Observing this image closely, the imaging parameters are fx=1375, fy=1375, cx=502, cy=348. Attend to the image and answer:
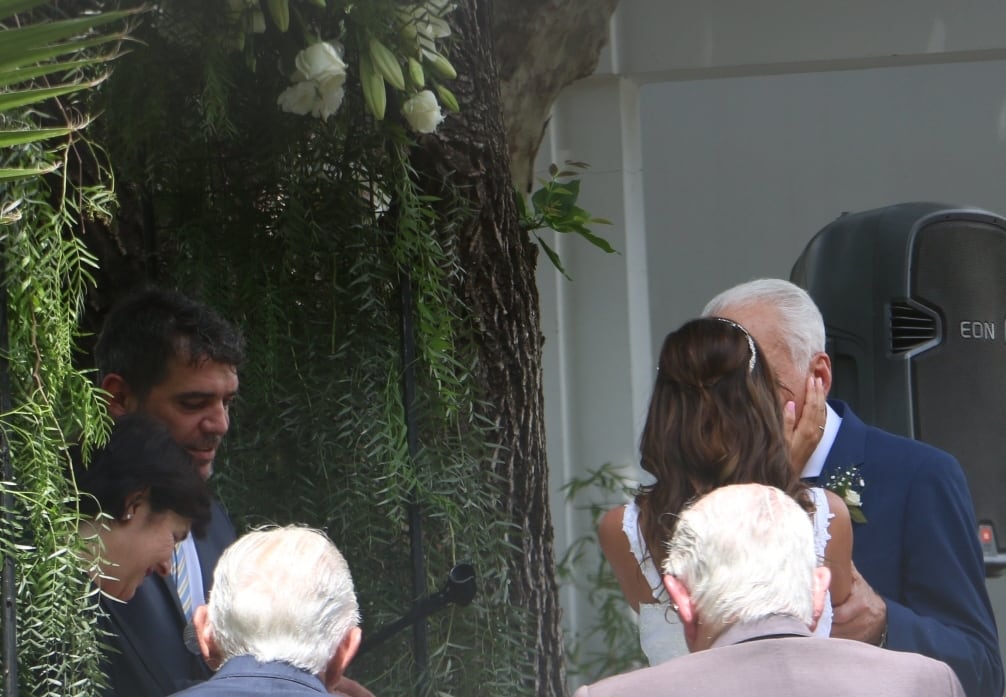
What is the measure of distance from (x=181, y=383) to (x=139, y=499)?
1.63 ft

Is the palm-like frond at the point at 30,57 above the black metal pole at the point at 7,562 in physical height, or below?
above

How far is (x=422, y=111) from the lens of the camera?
2.19m

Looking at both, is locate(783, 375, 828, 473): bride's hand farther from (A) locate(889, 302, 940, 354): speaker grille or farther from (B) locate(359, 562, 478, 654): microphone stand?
(A) locate(889, 302, 940, 354): speaker grille

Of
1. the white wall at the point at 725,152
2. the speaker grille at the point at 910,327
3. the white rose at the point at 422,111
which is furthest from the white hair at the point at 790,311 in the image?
the white wall at the point at 725,152

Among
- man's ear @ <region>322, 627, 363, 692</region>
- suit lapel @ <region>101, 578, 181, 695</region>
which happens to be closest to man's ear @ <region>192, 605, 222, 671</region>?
man's ear @ <region>322, 627, 363, 692</region>

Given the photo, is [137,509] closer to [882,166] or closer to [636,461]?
[636,461]

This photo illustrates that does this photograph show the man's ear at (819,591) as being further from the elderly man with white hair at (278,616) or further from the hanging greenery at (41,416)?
the hanging greenery at (41,416)

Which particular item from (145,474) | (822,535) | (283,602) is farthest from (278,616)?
(822,535)

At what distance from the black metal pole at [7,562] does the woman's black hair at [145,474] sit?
32 cm

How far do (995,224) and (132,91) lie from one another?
2.40m

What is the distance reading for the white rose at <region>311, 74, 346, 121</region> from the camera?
6.97 ft

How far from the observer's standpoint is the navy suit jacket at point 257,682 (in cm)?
159

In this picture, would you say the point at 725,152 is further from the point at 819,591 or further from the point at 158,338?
the point at 819,591

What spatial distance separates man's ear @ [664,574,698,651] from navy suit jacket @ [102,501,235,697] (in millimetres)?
855
